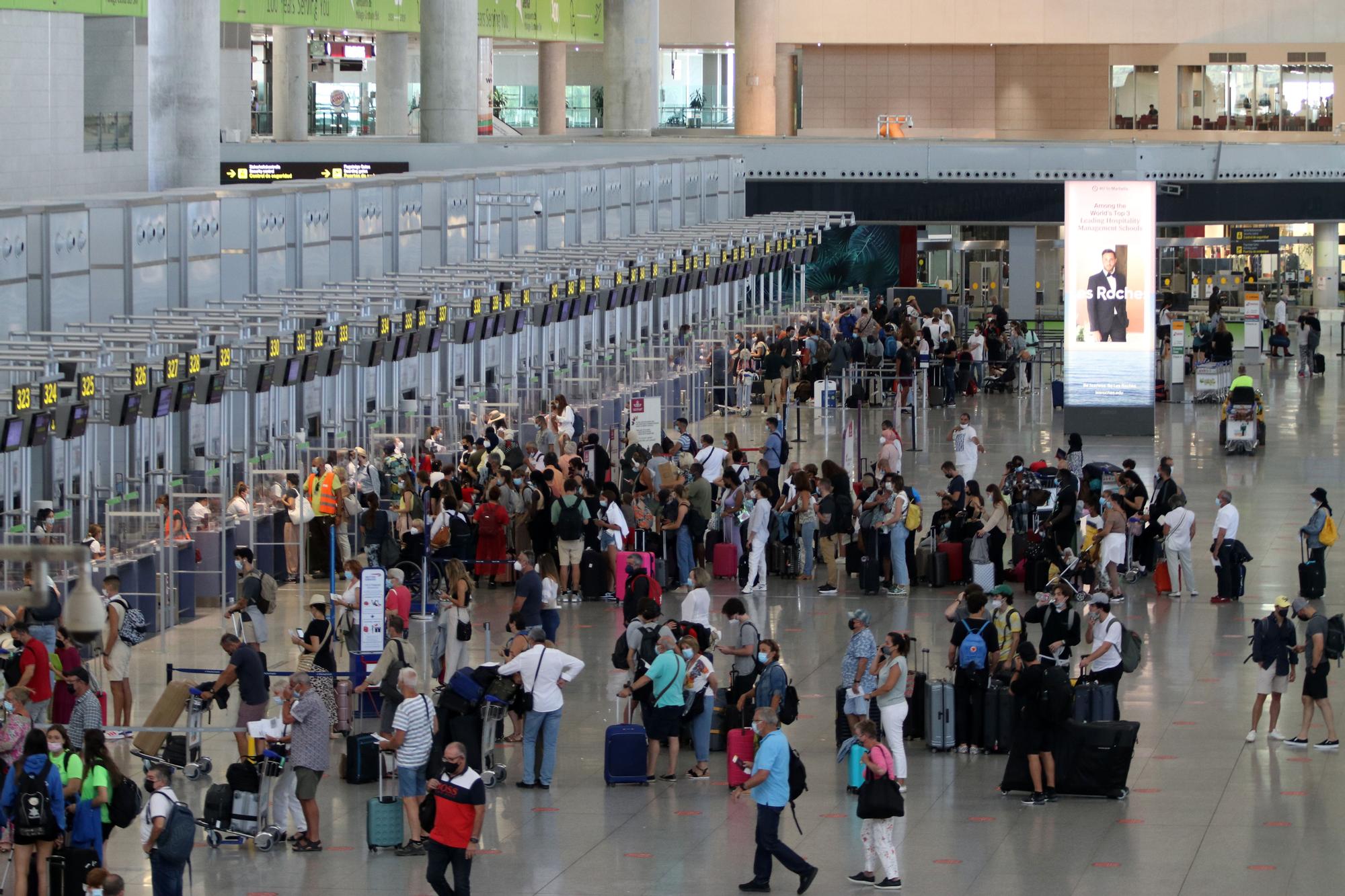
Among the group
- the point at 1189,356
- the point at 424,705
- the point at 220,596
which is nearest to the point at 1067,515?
the point at 220,596

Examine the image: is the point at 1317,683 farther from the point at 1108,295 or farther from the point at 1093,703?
the point at 1108,295

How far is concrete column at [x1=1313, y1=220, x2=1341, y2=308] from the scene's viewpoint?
49.1 meters

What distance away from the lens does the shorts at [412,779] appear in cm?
1212

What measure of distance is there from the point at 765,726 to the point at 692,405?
20907mm

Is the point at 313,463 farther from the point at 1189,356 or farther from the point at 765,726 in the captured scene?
the point at 1189,356

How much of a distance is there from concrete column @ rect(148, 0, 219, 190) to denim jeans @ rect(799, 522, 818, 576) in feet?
40.3

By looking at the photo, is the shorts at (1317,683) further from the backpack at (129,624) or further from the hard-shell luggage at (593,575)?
the backpack at (129,624)

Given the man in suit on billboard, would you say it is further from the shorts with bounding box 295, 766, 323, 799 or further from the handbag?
the shorts with bounding box 295, 766, 323, 799

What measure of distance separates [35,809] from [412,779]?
7.15 ft

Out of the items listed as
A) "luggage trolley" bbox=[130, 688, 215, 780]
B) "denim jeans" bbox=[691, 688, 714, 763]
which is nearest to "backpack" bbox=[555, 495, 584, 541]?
"denim jeans" bbox=[691, 688, 714, 763]

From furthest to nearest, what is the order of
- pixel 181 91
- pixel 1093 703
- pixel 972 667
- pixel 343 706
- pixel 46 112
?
pixel 46 112 → pixel 181 91 → pixel 343 706 → pixel 972 667 → pixel 1093 703

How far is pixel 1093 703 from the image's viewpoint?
14031 millimetres

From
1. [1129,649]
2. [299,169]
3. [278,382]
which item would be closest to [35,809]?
[1129,649]

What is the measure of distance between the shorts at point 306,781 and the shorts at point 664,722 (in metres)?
2.36
